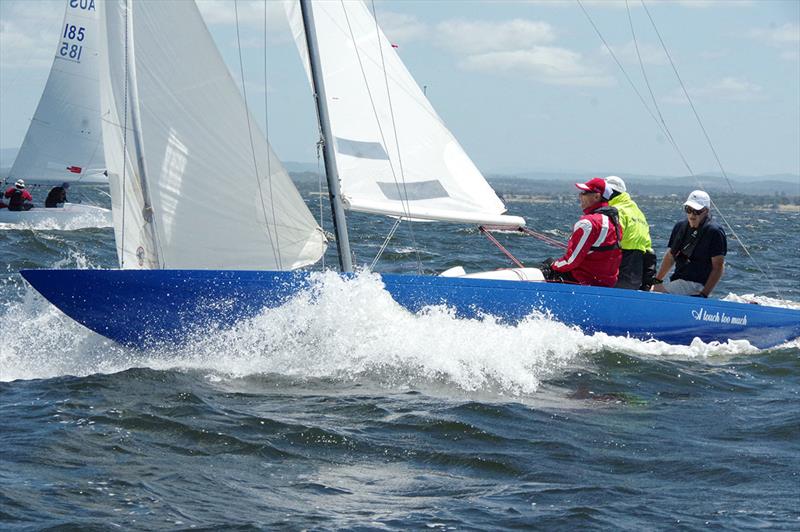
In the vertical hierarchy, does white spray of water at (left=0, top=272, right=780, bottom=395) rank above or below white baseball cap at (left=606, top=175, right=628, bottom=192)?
below

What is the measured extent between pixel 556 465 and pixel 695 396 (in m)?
2.16

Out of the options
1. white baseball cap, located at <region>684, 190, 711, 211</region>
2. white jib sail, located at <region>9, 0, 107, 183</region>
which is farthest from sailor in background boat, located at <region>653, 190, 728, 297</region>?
white jib sail, located at <region>9, 0, 107, 183</region>

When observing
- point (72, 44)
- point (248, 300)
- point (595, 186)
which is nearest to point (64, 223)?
point (72, 44)

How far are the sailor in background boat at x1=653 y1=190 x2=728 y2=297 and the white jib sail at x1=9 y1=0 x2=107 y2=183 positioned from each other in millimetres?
11657

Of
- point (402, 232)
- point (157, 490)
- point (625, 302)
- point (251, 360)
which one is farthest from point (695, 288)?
point (402, 232)

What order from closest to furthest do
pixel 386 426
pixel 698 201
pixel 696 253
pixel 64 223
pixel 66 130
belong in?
pixel 386 426, pixel 698 201, pixel 696 253, pixel 66 130, pixel 64 223

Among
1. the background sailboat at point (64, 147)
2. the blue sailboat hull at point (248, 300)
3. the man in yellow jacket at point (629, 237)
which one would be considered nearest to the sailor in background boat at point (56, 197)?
the background sailboat at point (64, 147)

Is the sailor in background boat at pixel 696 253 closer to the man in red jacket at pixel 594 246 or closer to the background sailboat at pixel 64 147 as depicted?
the man in red jacket at pixel 594 246

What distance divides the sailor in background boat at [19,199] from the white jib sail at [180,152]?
15.4m

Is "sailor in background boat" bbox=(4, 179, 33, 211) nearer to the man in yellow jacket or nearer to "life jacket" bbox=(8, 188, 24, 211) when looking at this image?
"life jacket" bbox=(8, 188, 24, 211)

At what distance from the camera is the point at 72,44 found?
1681 cm

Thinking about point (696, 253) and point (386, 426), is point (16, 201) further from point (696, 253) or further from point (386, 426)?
point (386, 426)

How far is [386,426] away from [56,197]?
18528 mm

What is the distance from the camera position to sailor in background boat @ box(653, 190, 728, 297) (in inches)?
346
